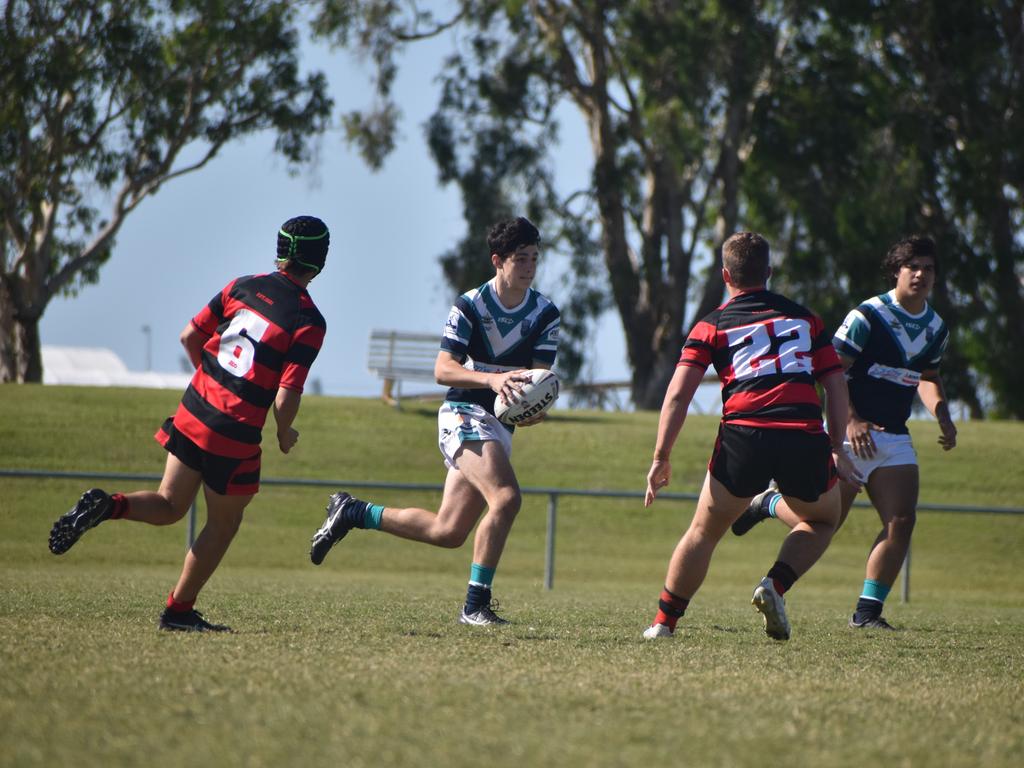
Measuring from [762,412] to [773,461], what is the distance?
222mm

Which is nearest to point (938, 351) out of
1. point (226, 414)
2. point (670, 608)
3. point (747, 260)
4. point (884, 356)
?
point (884, 356)

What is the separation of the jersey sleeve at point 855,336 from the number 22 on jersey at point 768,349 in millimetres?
1725

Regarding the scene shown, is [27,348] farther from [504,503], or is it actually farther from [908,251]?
[908,251]

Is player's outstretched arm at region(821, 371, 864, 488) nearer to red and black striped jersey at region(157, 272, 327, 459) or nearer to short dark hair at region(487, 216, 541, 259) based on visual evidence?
short dark hair at region(487, 216, 541, 259)

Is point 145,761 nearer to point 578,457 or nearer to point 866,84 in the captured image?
point 578,457

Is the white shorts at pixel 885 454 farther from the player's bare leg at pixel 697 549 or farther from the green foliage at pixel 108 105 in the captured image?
the green foliage at pixel 108 105

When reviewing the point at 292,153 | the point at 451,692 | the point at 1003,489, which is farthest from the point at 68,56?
the point at 451,692

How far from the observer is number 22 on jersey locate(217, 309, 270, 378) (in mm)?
5727

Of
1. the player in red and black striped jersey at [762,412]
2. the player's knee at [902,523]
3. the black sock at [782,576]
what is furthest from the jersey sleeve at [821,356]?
the player's knee at [902,523]

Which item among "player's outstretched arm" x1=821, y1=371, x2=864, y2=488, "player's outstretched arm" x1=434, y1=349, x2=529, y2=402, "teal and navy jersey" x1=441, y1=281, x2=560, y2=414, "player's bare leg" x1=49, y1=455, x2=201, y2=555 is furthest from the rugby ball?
"player's bare leg" x1=49, y1=455, x2=201, y2=555

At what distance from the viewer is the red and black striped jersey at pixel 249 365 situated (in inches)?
223

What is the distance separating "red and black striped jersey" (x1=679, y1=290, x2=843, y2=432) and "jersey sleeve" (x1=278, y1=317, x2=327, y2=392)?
164 cm

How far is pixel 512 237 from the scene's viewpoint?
6.89 meters

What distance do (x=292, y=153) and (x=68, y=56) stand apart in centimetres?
514
